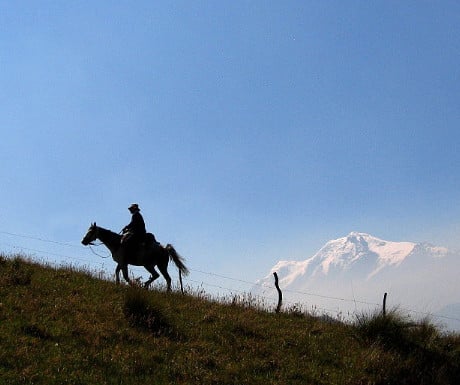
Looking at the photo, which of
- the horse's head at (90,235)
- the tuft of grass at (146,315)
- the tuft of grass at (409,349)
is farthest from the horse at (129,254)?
the tuft of grass at (409,349)

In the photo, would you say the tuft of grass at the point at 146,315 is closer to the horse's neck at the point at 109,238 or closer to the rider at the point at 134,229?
the rider at the point at 134,229

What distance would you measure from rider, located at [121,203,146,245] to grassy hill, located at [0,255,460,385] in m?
2.97

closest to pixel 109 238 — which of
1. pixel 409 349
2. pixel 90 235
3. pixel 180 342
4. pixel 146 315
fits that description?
pixel 90 235

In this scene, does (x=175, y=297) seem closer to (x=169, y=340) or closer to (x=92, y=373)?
(x=169, y=340)

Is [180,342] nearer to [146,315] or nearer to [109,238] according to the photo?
[146,315]

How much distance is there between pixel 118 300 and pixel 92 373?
5235mm

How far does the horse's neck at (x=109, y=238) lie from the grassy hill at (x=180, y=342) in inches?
121

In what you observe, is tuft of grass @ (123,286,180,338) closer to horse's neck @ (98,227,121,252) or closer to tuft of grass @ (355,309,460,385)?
tuft of grass @ (355,309,460,385)

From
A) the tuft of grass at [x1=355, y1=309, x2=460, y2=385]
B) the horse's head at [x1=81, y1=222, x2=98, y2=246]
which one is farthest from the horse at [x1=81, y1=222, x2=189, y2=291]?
the tuft of grass at [x1=355, y1=309, x2=460, y2=385]

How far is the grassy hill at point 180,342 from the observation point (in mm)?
11109

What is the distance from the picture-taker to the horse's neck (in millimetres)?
21734

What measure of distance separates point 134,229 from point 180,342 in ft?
28.8

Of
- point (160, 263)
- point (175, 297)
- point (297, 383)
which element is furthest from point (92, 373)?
point (160, 263)

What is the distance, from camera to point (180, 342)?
44.0 feet
